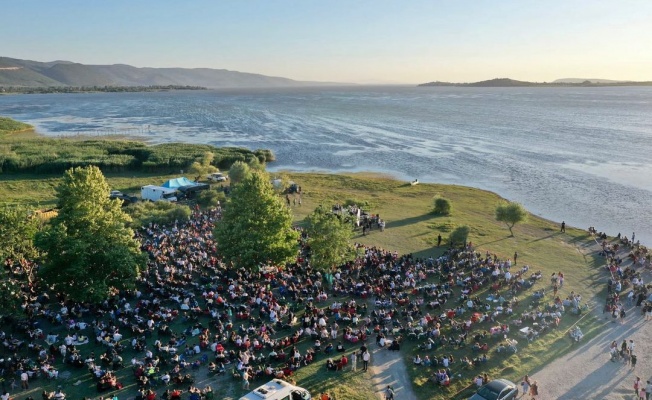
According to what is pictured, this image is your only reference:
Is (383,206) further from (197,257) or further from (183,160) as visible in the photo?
(183,160)

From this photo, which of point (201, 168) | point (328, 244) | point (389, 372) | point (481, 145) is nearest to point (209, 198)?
point (201, 168)

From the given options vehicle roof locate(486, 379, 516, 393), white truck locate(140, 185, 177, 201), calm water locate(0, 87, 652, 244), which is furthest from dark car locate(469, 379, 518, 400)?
white truck locate(140, 185, 177, 201)

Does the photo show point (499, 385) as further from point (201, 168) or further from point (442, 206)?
point (201, 168)

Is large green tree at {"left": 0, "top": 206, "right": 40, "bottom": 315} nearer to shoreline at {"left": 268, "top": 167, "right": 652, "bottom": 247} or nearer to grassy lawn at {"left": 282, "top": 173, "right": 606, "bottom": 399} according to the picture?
grassy lawn at {"left": 282, "top": 173, "right": 606, "bottom": 399}

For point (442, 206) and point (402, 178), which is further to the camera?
point (402, 178)

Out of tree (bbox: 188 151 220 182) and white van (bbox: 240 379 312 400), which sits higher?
tree (bbox: 188 151 220 182)

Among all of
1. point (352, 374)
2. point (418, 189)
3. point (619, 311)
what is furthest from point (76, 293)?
point (418, 189)
